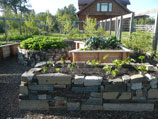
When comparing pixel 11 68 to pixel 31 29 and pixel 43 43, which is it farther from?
pixel 31 29

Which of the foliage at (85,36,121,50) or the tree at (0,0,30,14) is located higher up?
the tree at (0,0,30,14)

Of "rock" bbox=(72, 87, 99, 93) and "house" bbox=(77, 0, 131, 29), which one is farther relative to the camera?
"house" bbox=(77, 0, 131, 29)

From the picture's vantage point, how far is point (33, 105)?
8.14 feet

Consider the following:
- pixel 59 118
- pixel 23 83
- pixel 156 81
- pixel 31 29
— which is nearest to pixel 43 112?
pixel 59 118

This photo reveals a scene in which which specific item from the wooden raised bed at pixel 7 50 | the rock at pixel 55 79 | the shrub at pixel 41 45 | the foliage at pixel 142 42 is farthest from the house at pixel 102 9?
the rock at pixel 55 79

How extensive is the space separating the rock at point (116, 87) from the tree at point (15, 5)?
3214cm

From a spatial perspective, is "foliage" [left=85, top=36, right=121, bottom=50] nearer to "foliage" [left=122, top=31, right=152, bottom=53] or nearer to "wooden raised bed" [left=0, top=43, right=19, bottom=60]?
"foliage" [left=122, top=31, right=152, bottom=53]

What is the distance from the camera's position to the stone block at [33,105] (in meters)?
2.46

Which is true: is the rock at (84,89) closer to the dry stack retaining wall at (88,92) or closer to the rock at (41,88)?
the dry stack retaining wall at (88,92)

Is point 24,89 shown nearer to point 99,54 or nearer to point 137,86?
point 137,86

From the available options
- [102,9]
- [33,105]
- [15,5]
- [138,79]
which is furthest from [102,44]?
[15,5]

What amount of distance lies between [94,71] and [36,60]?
3.12m

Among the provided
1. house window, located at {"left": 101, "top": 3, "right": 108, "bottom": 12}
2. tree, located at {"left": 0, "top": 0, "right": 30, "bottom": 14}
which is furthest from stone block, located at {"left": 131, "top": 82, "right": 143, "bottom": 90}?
tree, located at {"left": 0, "top": 0, "right": 30, "bottom": 14}

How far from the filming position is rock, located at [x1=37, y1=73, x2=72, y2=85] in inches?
92.4
